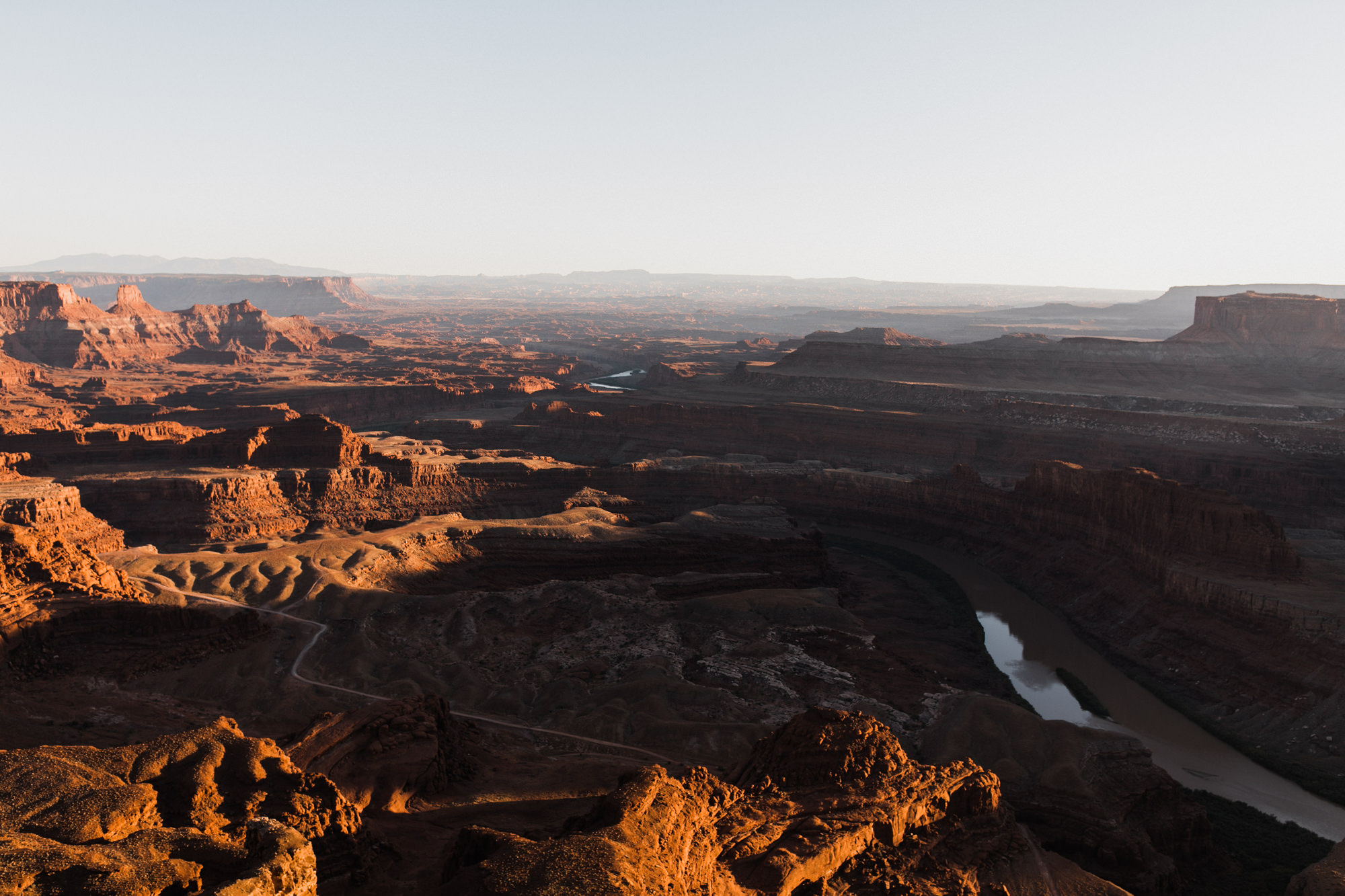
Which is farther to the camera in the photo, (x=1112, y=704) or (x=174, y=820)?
(x=1112, y=704)

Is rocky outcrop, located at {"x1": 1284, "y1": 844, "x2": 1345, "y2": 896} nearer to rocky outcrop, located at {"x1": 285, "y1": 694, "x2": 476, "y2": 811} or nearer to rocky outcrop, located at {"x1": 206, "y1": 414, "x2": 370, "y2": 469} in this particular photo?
rocky outcrop, located at {"x1": 285, "y1": 694, "x2": 476, "y2": 811}

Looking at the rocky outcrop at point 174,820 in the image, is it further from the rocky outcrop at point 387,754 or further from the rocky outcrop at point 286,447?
the rocky outcrop at point 286,447

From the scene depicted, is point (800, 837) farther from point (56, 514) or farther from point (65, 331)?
point (65, 331)

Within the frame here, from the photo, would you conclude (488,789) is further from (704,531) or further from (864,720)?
(704,531)

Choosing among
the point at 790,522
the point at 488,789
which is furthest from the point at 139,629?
the point at 790,522

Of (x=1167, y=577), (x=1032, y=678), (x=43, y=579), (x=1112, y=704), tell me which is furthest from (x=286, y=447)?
(x=1167, y=577)
